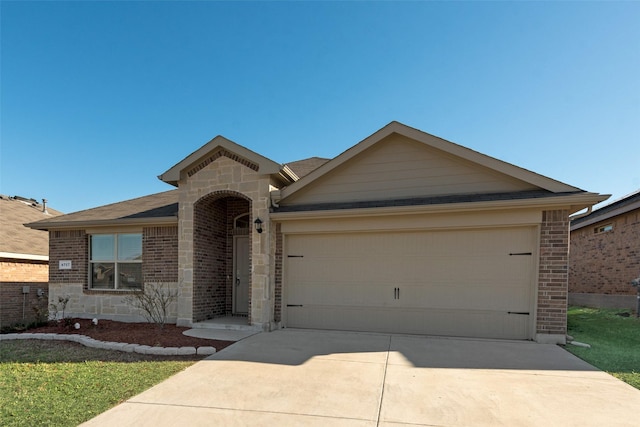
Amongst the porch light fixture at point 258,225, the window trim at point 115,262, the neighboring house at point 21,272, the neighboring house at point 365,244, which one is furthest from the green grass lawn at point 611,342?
the neighboring house at point 21,272

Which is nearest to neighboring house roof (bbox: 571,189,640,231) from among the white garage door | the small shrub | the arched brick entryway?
the white garage door

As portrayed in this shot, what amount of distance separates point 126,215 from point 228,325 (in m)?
4.72

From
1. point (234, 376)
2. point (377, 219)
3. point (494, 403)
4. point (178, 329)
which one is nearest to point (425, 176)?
point (377, 219)

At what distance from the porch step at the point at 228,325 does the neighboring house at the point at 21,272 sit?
665cm

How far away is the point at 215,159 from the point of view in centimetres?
851

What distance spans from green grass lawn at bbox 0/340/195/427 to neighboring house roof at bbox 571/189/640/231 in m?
14.4

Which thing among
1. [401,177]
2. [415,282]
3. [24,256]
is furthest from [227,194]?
[24,256]

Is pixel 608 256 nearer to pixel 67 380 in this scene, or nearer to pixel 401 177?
pixel 401 177

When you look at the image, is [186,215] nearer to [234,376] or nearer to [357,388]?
[234,376]

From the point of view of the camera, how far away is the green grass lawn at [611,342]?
5125mm

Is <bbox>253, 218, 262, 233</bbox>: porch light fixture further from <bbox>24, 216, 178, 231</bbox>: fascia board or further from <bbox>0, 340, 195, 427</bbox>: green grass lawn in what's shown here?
<bbox>0, 340, 195, 427</bbox>: green grass lawn

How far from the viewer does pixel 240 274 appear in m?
9.81

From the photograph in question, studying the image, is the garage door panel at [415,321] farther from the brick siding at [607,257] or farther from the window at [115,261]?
the brick siding at [607,257]

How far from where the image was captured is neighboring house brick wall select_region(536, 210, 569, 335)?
645cm
